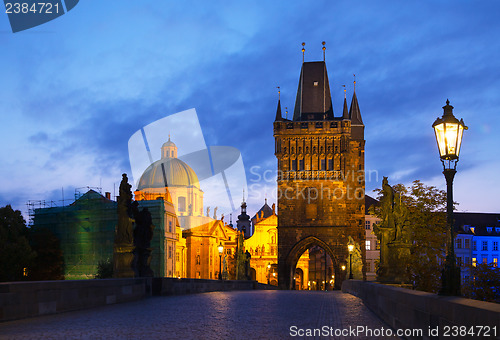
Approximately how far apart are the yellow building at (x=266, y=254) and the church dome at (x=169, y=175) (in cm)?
1403

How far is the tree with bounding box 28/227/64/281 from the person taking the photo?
62438 millimetres

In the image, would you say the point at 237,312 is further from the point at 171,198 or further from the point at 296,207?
the point at 171,198

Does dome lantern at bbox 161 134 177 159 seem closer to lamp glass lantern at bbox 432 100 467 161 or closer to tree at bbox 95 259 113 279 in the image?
tree at bbox 95 259 113 279

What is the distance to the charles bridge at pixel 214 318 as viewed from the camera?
19.9 feet

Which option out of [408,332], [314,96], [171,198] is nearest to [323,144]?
[314,96]

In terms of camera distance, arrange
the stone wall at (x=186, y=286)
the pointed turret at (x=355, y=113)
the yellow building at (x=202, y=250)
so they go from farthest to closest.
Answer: the yellow building at (x=202, y=250) → the pointed turret at (x=355, y=113) → the stone wall at (x=186, y=286)

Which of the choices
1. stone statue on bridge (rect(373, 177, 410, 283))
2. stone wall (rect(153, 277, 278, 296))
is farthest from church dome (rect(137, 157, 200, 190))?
stone statue on bridge (rect(373, 177, 410, 283))

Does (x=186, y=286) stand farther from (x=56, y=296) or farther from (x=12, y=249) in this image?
(x=12, y=249)

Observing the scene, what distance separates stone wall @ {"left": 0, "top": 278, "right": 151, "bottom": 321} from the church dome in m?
92.5

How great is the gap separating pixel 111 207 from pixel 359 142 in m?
32.2

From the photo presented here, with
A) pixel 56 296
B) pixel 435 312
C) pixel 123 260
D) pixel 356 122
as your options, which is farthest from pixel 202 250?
pixel 435 312

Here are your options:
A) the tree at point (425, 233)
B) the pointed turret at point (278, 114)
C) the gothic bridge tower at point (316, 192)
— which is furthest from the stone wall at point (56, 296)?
the pointed turret at point (278, 114)

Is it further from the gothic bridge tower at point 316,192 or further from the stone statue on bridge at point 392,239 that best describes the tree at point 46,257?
the stone statue on bridge at point 392,239

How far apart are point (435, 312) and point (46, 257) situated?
201ft
